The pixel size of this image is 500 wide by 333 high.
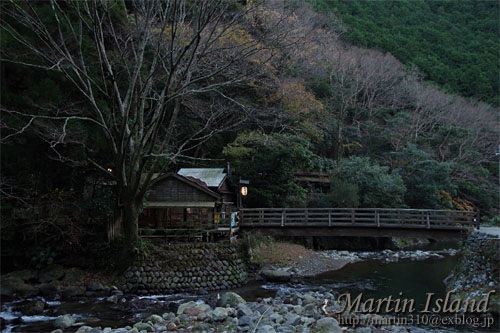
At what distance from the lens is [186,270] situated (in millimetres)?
13305

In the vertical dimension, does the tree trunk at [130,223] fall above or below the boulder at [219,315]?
above

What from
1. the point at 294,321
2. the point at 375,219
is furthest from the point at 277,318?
the point at 375,219

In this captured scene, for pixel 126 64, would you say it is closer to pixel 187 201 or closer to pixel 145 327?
pixel 187 201

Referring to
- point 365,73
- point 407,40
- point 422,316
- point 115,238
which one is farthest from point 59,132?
point 407,40

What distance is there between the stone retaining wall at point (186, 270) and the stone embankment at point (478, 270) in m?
6.89

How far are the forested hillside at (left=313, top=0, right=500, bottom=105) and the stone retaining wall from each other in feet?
93.7

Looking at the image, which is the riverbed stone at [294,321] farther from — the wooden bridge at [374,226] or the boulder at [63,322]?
the wooden bridge at [374,226]

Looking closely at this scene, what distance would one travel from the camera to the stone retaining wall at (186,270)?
12.8 m

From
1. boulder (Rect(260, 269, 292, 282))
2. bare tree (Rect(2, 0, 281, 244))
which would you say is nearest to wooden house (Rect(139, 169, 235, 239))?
bare tree (Rect(2, 0, 281, 244))

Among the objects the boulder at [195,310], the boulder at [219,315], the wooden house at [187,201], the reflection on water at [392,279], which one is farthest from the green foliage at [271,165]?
the boulder at [219,315]

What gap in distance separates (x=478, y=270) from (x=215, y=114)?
967cm

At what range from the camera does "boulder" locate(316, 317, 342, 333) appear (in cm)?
749

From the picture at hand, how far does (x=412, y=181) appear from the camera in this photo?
27203 millimetres

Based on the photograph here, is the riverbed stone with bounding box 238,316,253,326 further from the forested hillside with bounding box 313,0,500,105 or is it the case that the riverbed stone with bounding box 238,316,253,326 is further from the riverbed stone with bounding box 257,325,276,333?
the forested hillside with bounding box 313,0,500,105
